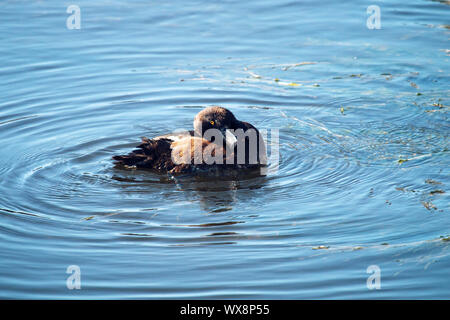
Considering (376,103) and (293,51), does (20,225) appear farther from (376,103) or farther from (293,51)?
(293,51)

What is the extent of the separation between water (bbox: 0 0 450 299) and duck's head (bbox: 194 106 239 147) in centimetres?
65

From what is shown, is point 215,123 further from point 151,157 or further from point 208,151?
point 151,157

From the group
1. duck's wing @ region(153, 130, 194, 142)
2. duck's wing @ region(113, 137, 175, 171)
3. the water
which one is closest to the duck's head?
duck's wing @ region(153, 130, 194, 142)

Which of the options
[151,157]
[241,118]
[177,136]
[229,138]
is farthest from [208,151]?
[241,118]

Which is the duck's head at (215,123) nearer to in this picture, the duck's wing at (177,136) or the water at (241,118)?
the duck's wing at (177,136)

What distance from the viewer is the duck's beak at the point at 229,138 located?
24.8 feet

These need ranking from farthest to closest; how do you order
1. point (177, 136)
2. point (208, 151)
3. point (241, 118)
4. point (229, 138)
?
point (241, 118), point (177, 136), point (229, 138), point (208, 151)

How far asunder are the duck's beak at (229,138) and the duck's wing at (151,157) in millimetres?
700

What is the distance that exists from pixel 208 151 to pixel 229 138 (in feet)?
1.03

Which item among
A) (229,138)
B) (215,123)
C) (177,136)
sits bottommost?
(229,138)

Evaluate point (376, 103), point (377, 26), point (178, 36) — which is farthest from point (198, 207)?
point (377, 26)

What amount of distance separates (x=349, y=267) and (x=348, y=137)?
123 inches

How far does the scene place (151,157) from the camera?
24.9 ft

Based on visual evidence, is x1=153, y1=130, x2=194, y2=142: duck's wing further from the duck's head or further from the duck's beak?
the duck's beak
